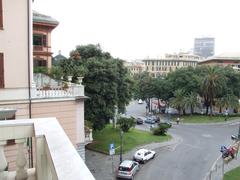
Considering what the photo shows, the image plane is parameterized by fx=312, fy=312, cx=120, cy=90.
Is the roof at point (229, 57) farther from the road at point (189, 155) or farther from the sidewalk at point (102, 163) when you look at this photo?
the sidewalk at point (102, 163)

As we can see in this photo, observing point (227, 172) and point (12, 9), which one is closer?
point (12, 9)

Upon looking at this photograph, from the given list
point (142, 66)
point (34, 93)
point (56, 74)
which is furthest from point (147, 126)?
point (142, 66)

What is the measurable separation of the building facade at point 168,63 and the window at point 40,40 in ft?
297

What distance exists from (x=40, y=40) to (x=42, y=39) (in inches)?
7.7

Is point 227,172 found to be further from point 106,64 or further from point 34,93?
point 34,93

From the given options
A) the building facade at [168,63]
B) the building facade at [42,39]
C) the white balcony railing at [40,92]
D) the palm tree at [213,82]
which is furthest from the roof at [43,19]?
the building facade at [168,63]

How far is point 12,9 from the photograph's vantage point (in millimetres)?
12734

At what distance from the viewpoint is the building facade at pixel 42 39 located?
84.5 ft

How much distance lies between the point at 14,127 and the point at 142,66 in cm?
12549

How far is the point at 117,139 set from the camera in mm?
33125

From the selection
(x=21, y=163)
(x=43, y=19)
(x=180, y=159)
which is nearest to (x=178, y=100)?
(x=180, y=159)

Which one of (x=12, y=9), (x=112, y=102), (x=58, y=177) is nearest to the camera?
(x=58, y=177)

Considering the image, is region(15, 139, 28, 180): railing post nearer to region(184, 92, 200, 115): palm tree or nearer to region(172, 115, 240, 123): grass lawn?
region(172, 115, 240, 123): grass lawn

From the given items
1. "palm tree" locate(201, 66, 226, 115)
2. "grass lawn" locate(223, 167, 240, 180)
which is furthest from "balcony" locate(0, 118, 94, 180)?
"palm tree" locate(201, 66, 226, 115)
